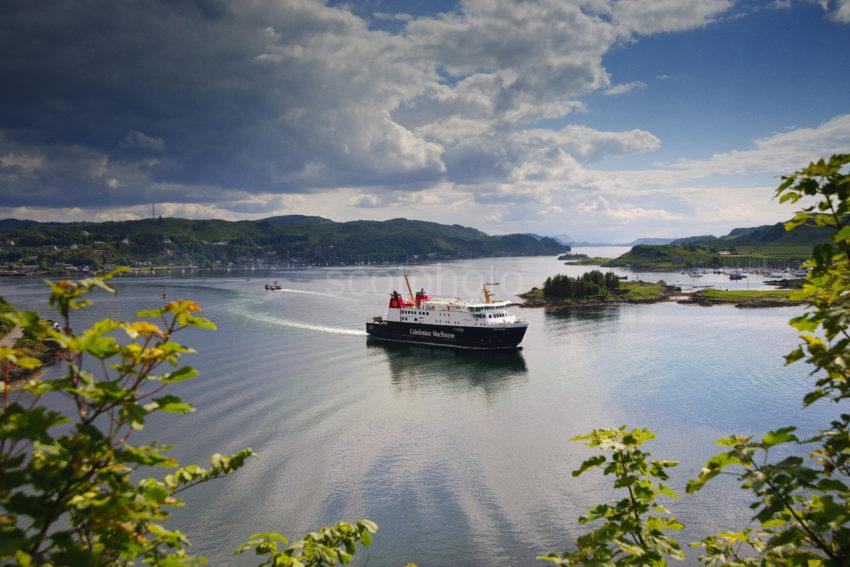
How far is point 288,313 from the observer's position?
338 feet

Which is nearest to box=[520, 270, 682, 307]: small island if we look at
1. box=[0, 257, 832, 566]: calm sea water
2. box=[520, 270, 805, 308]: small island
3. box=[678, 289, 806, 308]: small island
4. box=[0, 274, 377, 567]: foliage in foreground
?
box=[520, 270, 805, 308]: small island

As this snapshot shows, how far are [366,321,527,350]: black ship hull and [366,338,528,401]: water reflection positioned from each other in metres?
1.02

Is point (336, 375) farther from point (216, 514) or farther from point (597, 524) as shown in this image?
point (597, 524)

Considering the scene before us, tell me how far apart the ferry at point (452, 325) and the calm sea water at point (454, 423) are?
2.67 metres

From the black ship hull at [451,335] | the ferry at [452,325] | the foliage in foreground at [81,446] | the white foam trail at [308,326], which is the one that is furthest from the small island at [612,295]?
the foliage in foreground at [81,446]

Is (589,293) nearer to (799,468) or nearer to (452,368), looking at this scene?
(452,368)

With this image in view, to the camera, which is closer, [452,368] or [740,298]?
[452,368]

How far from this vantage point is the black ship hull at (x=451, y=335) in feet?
230

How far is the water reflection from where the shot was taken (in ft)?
181

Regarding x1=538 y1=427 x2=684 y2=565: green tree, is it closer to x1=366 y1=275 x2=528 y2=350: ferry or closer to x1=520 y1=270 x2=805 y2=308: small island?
x1=366 y1=275 x2=528 y2=350: ferry

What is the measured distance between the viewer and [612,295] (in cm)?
12950

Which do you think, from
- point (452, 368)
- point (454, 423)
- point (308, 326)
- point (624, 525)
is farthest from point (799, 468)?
point (308, 326)

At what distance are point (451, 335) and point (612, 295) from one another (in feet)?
239

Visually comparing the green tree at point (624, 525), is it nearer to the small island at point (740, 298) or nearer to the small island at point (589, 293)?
the small island at point (589, 293)
